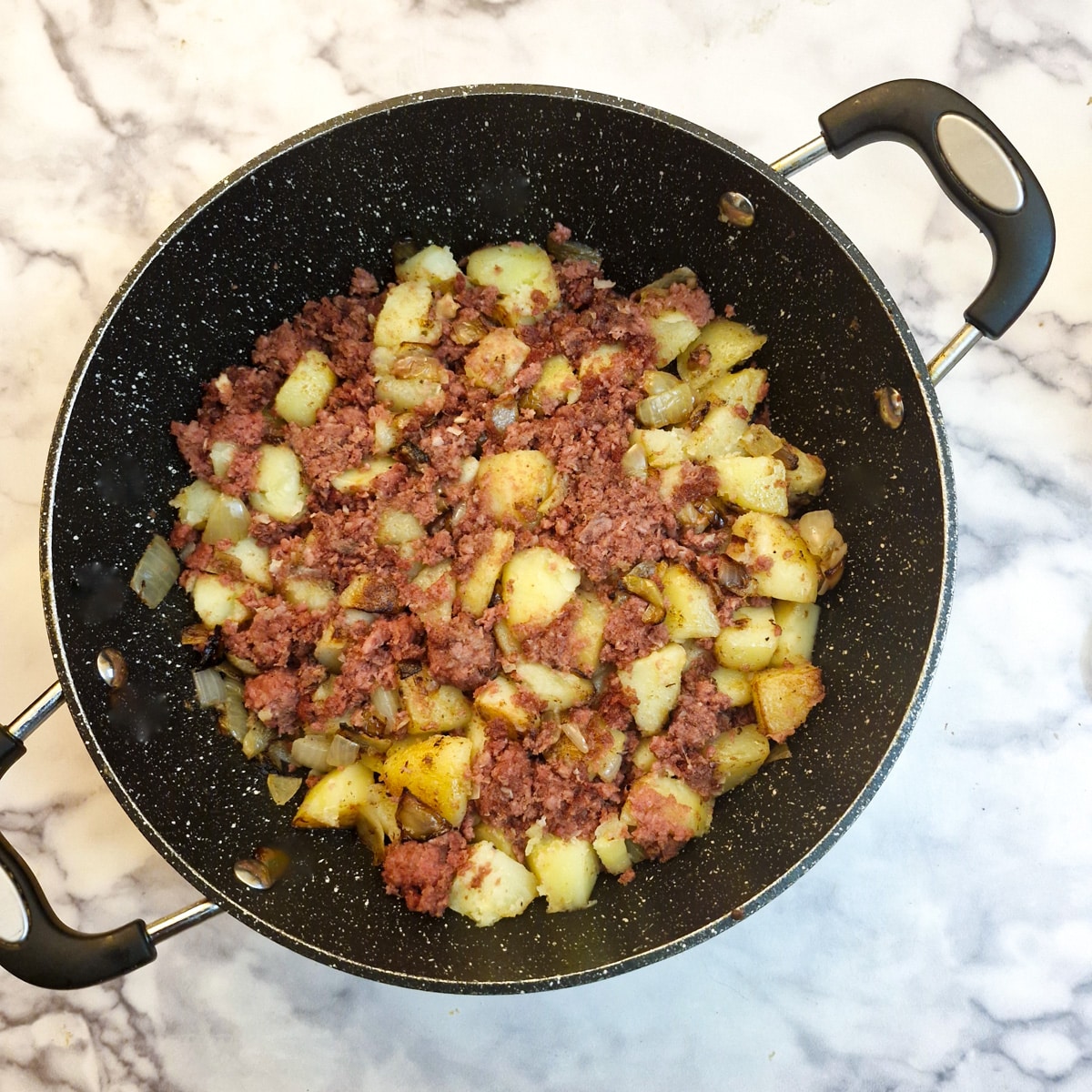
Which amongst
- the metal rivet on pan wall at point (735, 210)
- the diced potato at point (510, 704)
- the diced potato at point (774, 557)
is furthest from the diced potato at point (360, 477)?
the metal rivet on pan wall at point (735, 210)

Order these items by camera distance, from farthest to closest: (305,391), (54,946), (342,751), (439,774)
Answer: (305,391) → (342,751) → (439,774) → (54,946)

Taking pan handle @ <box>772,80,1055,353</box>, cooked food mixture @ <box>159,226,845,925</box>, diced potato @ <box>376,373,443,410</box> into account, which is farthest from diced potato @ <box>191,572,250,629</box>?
pan handle @ <box>772,80,1055,353</box>

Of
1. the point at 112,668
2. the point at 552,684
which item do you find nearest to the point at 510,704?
the point at 552,684

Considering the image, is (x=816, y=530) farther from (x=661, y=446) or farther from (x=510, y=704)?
(x=510, y=704)

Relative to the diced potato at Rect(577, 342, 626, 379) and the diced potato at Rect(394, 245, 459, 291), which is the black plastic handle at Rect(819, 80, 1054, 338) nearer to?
the diced potato at Rect(577, 342, 626, 379)

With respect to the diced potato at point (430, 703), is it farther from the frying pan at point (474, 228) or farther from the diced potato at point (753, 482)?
the diced potato at point (753, 482)

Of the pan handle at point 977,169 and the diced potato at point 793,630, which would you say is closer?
the pan handle at point 977,169
